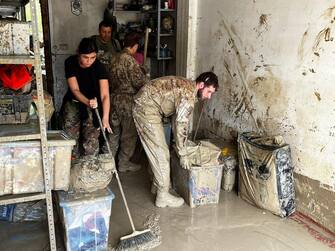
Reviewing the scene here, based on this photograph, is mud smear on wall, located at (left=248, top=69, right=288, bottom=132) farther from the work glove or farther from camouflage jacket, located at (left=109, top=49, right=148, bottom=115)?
camouflage jacket, located at (left=109, top=49, right=148, bottom=115)

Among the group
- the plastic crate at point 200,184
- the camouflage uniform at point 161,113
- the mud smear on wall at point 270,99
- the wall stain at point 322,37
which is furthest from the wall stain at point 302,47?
the plastic crate at point 200,184

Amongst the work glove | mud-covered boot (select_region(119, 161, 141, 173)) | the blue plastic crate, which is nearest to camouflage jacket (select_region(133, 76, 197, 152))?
the work glove

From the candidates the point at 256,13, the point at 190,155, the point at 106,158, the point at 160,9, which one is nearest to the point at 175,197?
the point at 190,155

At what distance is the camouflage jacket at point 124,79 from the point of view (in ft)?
12.3

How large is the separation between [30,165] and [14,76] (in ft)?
1.92

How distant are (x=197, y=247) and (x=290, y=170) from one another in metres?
1.04

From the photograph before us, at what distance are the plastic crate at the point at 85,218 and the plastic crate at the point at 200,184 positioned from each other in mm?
928

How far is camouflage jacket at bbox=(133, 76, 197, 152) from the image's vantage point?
2.86 m

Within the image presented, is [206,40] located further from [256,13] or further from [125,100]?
[125,100]

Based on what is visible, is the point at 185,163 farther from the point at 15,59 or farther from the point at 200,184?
the point at 15,59

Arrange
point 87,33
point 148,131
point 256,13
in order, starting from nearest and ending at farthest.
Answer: point 148,131 → point 256,13 → point 87,33

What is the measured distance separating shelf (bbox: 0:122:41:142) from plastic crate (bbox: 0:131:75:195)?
0.04m

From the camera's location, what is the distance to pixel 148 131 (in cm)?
Answer: 305

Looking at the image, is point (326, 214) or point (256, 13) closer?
point (326, 214)
